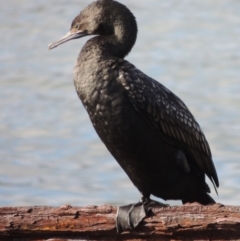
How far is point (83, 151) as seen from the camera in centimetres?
1468

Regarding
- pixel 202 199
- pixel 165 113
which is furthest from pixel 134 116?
pixel 202 199

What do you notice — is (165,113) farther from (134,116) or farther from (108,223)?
(108,223)

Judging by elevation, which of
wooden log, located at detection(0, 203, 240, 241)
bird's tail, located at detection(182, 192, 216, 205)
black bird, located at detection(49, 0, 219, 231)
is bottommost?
wooden log, located at detection(0, 203, 240, 241)

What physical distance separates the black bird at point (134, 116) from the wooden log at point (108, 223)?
1.52 feet

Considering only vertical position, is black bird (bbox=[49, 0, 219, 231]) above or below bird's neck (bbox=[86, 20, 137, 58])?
below

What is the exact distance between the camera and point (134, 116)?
20.4ft

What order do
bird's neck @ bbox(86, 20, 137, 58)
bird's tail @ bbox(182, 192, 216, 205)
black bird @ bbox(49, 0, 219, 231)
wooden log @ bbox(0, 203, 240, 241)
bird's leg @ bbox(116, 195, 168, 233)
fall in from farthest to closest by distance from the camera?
bird's tail @ bbox(182, 192, 216, 205), bird's neck @ bbox(86, 20, 137, 58), black bird @ bbox(49, 0, 219, 231), bird's leg @ bbox(116, 195, 168, 233), wooden log @ bbox(0, 203, 240, 241)

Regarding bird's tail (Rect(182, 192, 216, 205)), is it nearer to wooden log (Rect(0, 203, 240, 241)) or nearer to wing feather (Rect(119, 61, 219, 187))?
wing feather (Rect(119, 61, 219, 187))

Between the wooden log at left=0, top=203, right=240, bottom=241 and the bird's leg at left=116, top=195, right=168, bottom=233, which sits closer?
the wooden log at left=0, top=203, right=240, bottom=241

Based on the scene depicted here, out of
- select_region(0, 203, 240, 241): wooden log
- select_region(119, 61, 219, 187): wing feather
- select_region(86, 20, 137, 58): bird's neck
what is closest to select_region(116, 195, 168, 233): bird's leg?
select_region(0, 203, 240, 241): wooden log

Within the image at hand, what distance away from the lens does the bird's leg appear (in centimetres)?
539

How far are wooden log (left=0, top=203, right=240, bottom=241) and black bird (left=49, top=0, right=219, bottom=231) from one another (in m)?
0.46

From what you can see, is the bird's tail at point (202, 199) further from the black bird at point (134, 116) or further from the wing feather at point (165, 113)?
the wing feather at point (165, 113)

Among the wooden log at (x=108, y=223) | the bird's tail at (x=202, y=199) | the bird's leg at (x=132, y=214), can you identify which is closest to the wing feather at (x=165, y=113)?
the bird's tail at (x=202, y=199)
